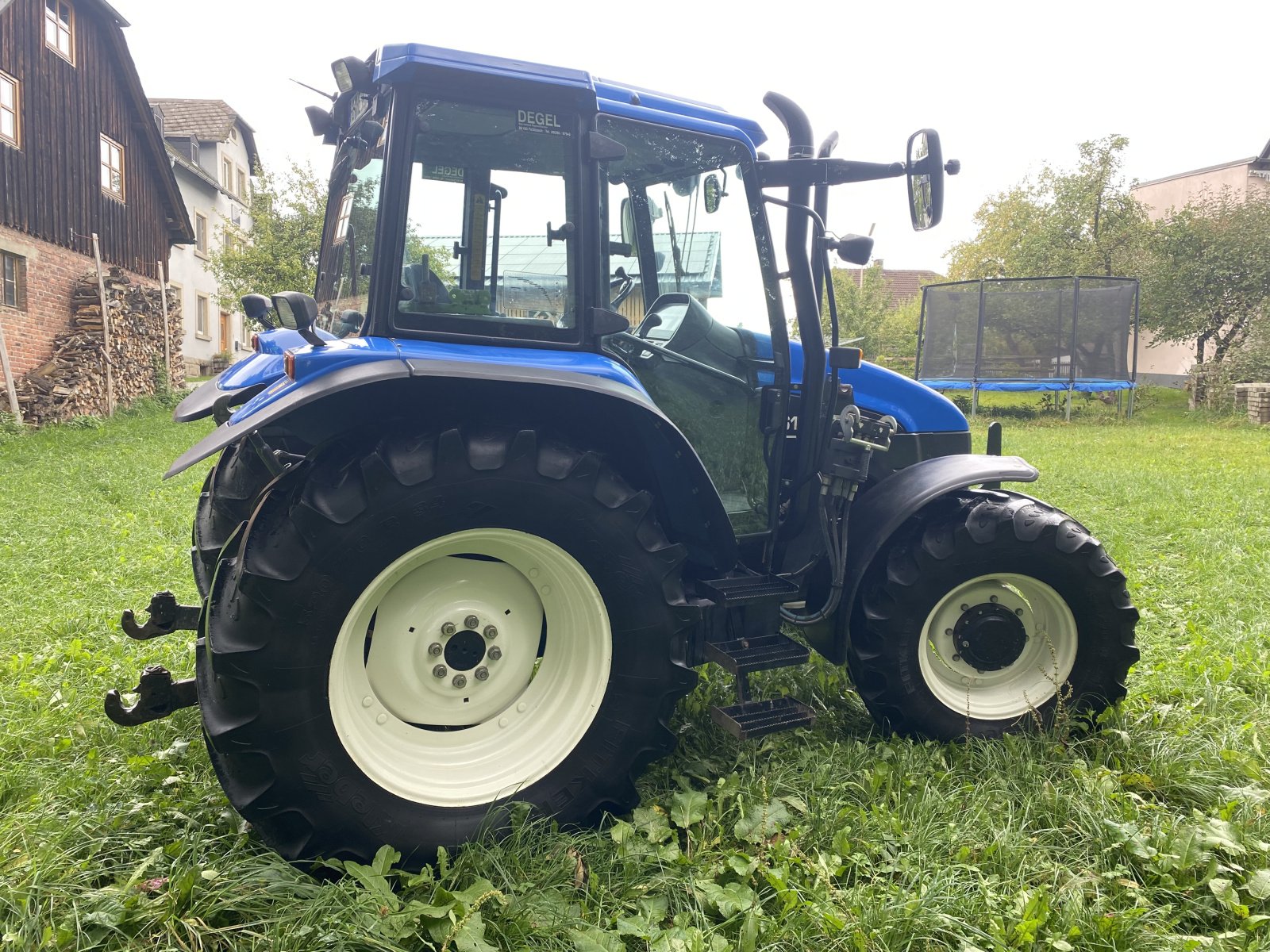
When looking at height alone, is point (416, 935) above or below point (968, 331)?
below

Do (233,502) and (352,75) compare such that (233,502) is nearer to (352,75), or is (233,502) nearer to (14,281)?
(352,75)

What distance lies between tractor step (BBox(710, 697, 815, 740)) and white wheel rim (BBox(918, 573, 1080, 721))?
0.56m

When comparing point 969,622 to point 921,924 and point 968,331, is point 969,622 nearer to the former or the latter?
point 921,924

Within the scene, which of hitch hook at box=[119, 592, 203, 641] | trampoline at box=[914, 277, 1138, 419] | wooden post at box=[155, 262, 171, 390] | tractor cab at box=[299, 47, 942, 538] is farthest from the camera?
trampoline at box=[914, 277, 1138, 419]

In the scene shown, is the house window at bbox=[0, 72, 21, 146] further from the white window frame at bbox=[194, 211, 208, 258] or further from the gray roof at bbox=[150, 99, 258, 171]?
the gray roof at bbox=[150, 99, 258, 171]

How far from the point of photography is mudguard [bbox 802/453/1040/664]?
117 inches

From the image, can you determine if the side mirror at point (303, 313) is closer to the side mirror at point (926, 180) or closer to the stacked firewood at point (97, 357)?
the side mirror at point (926, 180)

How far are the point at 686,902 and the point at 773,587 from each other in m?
1.15

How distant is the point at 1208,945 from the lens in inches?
80.2

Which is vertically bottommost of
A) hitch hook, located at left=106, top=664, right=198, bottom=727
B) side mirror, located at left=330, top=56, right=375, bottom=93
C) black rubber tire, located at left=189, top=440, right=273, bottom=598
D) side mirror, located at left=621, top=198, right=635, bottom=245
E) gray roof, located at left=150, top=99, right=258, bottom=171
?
hitch hook, located at left=106, top=664, right=198, bottom=727

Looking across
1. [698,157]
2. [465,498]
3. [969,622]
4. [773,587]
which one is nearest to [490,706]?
[465,498]

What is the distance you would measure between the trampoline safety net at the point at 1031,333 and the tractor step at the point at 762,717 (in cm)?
1665

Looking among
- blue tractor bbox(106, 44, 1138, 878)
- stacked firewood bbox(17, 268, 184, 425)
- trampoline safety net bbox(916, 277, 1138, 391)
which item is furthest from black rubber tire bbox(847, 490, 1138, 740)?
trampoline safety net bbox(916, 277, 1138, 391)

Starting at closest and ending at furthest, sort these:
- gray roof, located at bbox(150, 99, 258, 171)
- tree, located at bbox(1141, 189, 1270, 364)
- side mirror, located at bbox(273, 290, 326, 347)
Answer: side mirror, located at bbox(273, 290, 326, 347) → tree, located at bbox(1141, 189, 1270, 364) → gray roof, located at bbox(150, 99, 258, 171)
